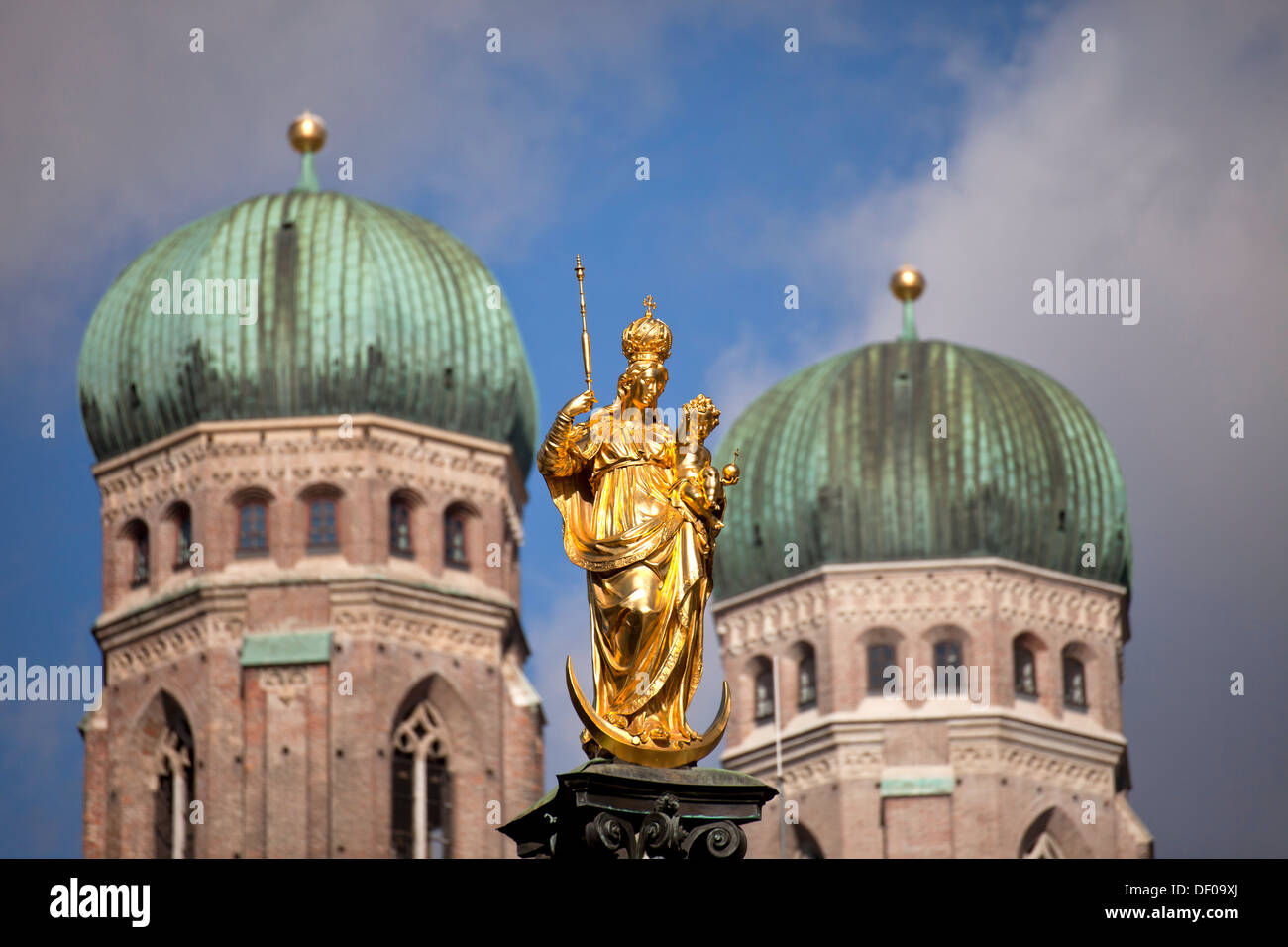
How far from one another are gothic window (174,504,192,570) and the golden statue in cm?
4196

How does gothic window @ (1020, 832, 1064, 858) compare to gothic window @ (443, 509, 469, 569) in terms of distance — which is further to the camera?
gothic window @ (1020, 832, 1064, 858)

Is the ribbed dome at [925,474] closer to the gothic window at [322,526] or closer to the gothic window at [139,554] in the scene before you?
the gothic window at [322,526]

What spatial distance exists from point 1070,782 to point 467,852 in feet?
43.3

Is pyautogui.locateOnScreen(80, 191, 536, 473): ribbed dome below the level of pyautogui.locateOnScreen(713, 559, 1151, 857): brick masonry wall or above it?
above

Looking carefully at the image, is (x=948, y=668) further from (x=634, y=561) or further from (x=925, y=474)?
(x=634, y=561)

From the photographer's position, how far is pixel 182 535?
69.8m

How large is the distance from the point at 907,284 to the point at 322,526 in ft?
48.0

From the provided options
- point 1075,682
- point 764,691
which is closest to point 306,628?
point 764,691

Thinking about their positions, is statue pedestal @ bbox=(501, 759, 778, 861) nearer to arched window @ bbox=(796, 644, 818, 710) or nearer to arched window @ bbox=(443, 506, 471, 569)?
arched window @ bbox=(443, 506, 471, 569)

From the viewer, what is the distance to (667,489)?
27688mm

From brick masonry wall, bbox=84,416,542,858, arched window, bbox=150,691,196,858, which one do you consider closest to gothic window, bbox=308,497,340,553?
brick masonry wall, bbox=84,416,542,858

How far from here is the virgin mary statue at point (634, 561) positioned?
2714 centimetres

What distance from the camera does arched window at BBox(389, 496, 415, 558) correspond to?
228 feet

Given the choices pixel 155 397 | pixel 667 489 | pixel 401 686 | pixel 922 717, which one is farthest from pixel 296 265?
pixel 667 489
